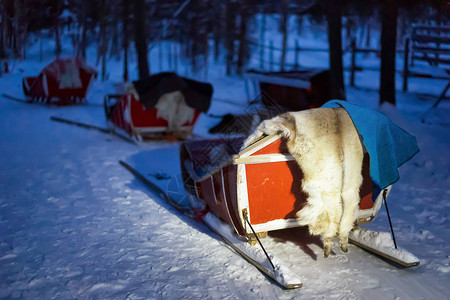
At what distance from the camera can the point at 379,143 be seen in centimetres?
358

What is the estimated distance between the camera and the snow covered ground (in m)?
3.47

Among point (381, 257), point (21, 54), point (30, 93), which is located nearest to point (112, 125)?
point (21, 54)

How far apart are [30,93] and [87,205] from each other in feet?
34.8

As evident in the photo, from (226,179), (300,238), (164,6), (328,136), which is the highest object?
(164,6)

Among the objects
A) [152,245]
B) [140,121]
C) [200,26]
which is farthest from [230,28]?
[152,245]

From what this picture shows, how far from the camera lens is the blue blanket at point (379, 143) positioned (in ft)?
11.5

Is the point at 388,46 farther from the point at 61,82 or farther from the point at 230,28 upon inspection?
the point at 230,28

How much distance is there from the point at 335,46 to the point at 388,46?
969 millimetres

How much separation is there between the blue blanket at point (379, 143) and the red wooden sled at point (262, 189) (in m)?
0.22

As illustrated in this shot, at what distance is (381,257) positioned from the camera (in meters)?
3.99

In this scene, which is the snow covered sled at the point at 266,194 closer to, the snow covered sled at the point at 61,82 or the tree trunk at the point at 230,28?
the snow covered sled at the point at 61,82

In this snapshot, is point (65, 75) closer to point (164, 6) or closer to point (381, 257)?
point (381, 257)

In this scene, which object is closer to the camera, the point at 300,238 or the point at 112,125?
the point at 300,238

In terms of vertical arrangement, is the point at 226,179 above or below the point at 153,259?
above
